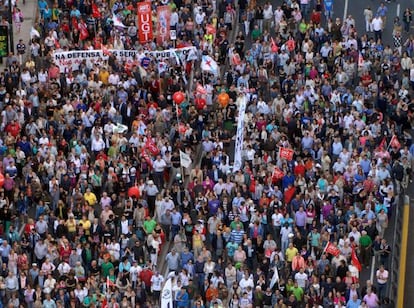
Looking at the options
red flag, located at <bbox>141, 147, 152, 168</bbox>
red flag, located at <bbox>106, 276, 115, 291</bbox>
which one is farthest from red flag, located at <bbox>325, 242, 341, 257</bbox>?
red flag, located at <bbox>141, 147, 152, 168</bbox>

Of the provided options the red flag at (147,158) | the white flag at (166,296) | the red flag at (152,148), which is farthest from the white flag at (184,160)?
Result: the white flag at (166,296)

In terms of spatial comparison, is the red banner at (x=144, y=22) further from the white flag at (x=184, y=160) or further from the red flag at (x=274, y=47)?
the white flag at (x=184, y=160)

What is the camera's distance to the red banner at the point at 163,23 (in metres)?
Result: 65.0

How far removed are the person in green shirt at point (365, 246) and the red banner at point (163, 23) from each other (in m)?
15.3

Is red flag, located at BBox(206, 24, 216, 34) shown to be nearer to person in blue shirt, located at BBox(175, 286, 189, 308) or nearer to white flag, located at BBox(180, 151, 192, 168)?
white flag, located at BBox(180, 151, 192, 168)

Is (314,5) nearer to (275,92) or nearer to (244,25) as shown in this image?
(244,25)

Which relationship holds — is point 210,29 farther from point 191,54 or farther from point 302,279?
point 302,279

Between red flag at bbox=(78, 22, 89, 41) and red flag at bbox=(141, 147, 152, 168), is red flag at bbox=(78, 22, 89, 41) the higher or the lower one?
the higher one

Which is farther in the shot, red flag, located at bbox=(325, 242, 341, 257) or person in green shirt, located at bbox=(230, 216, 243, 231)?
person in green shirt, located at bbox=(230, 216, 243, 231)

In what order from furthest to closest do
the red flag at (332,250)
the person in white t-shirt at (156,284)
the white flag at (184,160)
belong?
the white flag at (184,160), the red flag at (332,250), the person in white t-shirt at (156,284)

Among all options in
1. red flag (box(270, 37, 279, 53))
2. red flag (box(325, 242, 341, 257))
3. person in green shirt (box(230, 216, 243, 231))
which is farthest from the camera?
red flag (box(270, 37, 279, 53))

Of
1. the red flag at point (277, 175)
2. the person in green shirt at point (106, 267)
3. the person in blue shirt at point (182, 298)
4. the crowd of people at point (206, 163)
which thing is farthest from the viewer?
Result: the red flag at point (277, 175)

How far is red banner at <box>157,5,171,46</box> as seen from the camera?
65.0 metres

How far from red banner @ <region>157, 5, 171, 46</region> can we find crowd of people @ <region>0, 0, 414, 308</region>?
408mm
